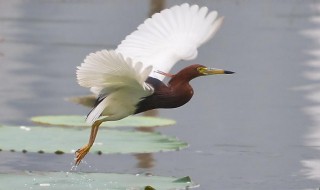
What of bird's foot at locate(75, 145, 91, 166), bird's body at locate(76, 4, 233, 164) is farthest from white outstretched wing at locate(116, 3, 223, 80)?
bird's foot at locate(75, 145, 91, 166)

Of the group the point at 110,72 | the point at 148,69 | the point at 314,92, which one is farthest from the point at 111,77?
the point at 314,92

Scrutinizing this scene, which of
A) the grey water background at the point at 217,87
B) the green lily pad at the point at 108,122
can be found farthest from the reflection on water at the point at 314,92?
the green lily pad at the point at 108,122

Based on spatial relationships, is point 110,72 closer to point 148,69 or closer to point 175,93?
point 148,69

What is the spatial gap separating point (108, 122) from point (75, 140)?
1215 mm

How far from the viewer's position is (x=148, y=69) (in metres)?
9.34

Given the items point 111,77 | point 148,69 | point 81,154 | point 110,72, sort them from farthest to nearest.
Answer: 1. point 81,154
2. point 111,77
3. point 110,72
4. point 148,69

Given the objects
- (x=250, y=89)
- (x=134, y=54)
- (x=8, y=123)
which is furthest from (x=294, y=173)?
(x=250, y=89)

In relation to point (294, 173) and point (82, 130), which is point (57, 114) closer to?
point (82, 130)

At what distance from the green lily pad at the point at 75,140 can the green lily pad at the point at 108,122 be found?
0.48 meters

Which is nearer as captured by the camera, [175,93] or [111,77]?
[111,77]

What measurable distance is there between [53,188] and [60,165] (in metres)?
1.45

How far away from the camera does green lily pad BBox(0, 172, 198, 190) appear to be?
9.49m

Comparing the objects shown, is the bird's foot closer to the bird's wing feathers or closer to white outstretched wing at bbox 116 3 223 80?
the bird's wing feathers

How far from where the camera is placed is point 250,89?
1569 centimetres
